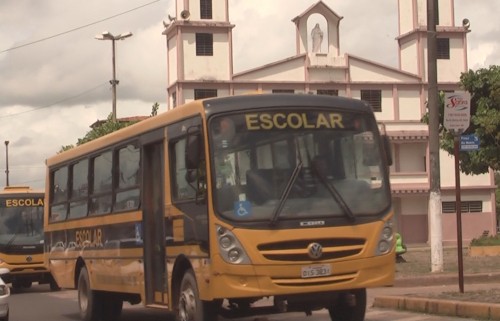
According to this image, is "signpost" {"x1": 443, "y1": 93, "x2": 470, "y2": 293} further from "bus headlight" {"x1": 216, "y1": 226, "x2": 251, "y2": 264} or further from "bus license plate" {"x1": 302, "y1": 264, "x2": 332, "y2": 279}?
"bus headlight" {"x1": 216, "y1": 226, "x2": 251, "y2": 264}

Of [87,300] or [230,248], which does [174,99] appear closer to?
[87,300]

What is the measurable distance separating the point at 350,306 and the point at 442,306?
7.66ft

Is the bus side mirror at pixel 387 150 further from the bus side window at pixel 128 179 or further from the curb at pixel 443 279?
the curb at pixel 443 279

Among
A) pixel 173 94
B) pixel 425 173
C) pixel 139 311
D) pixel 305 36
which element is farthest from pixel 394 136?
pixel 139 311

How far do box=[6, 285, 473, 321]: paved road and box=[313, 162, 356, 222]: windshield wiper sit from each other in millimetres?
2994

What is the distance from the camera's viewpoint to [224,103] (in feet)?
36.8

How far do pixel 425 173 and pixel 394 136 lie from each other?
323cm

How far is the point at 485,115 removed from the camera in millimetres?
31625

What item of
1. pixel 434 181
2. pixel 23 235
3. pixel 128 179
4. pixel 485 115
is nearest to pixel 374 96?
pixel 485 115

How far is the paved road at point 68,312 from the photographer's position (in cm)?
1414

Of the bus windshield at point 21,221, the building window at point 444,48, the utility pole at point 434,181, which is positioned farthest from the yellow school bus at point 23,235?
the building window at point 444,48

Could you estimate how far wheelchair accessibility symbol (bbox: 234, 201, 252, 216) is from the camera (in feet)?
34.9

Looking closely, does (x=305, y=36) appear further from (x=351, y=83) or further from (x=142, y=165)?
(x=142, y=165)

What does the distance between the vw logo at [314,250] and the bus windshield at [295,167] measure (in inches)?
13.3
